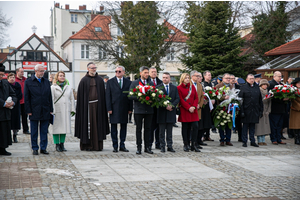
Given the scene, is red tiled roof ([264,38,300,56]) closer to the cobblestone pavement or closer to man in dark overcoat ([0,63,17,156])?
the cobblestone pavement

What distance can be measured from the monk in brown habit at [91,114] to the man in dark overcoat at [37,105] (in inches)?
33.8

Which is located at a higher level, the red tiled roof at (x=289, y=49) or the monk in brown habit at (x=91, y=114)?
the red tiled roof at (x=289, y=49)

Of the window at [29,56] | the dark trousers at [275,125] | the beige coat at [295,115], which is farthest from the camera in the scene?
the window at [29,56]

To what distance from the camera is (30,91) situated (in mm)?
9336

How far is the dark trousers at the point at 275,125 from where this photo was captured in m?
12.0

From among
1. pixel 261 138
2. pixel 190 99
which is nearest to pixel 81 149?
pixel 190 99

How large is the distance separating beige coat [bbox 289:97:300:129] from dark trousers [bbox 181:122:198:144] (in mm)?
3708

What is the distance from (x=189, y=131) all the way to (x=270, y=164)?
243 centimetres

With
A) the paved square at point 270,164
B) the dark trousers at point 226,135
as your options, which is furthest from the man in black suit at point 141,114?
the dark trousers at point 226,135

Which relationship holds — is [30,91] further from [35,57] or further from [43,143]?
[35,57]

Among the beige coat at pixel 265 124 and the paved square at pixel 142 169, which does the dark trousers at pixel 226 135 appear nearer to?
the beige coat at pixel 265 124

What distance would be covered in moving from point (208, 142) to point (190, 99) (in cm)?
263

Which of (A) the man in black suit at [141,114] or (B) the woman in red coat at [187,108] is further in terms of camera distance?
(B) the woman in red coat at [187,108]

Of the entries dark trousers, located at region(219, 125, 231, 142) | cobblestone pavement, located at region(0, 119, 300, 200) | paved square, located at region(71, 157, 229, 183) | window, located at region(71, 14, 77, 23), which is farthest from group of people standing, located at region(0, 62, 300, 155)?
window, located at region(71, 14, 77, 23)
